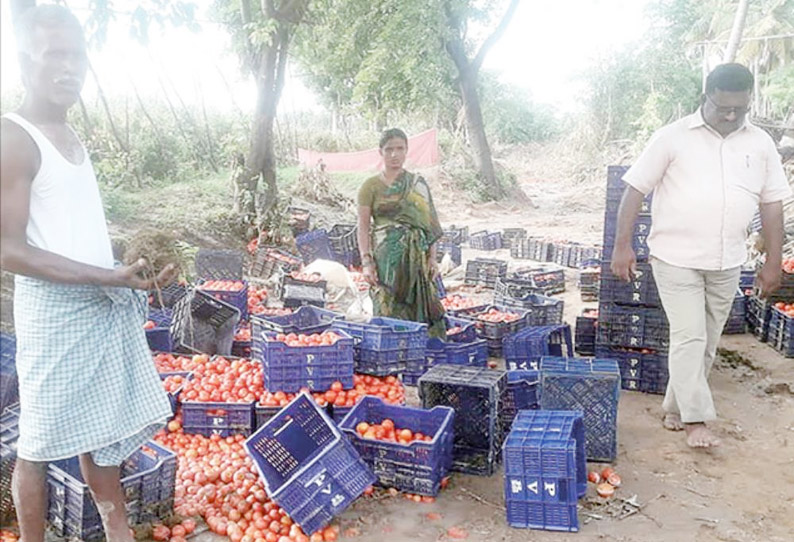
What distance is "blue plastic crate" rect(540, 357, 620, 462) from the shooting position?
13.6ft

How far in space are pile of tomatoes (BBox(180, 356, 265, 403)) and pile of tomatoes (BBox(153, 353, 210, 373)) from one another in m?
0.21

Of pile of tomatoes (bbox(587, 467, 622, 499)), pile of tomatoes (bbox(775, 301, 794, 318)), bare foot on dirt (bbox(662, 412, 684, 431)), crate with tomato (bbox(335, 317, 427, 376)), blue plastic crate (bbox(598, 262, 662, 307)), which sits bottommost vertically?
pile of tomatoes (bbox(587, 467, 622, 499))

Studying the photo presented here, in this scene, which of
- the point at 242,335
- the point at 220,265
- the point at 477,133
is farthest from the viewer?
the point at 477,133

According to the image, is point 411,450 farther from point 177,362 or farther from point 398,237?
point 177,362

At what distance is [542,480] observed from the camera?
3.40 meters

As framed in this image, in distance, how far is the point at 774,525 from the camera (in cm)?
348

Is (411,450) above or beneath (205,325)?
beneath

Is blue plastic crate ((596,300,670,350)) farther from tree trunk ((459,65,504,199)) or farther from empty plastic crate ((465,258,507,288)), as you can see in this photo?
tree trunk ((459,65,504,199))

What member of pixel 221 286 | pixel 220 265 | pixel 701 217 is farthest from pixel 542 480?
pixel 220 265

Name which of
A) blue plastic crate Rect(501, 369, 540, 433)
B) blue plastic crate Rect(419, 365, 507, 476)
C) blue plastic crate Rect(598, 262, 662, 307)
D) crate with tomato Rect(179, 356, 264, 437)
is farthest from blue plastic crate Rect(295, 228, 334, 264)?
blue plastic crate Rect(419, 365, 507, 476)

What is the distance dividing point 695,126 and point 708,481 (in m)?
1.96

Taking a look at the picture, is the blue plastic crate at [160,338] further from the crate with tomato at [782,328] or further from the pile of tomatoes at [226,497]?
the crate with tomato at [782,328]

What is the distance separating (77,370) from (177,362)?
9.27 ft

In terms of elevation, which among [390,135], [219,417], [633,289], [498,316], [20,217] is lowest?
[219,417]
